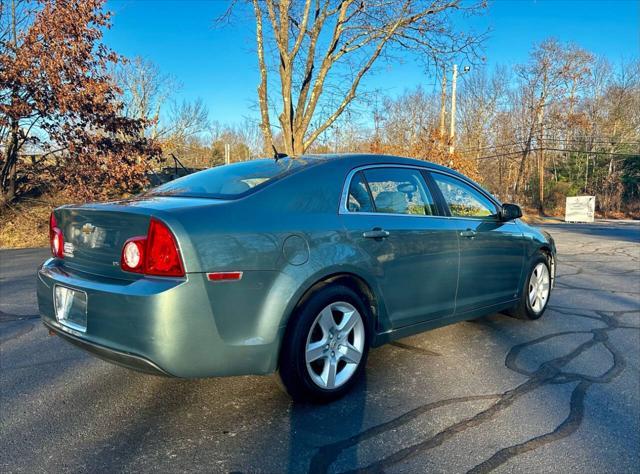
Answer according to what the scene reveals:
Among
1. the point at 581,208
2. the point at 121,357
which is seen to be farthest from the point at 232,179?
the point at 581,208

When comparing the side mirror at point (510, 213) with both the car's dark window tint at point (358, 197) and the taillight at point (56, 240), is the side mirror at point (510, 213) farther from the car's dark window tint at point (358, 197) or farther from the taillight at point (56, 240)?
the taillight at point (56, 240)

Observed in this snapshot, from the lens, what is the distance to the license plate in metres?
2.69

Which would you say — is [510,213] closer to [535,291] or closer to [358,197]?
[535,291]

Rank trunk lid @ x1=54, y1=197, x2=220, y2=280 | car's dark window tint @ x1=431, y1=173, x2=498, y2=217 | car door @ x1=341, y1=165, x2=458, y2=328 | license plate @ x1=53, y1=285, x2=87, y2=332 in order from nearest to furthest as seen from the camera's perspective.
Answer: trunk lid @ x1=54, y1=197, x2=220, y2=280
license plate @ x1=53, y1=285, x2=87, y2=332
car door @ x1=341, y1=165, x2=458, y2=328
car's dark window tint @ x1=431, y1=173, x2=498, y2=217

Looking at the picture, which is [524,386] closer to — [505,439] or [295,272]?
[505,439]

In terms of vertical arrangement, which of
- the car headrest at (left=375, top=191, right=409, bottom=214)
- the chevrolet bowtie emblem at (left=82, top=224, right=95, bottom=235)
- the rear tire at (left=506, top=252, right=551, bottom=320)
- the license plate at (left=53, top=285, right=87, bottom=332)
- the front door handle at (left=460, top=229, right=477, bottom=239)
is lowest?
the rear tire at (left=506, top=252, right=551, bottom=320)

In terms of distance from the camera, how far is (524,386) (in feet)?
10.7

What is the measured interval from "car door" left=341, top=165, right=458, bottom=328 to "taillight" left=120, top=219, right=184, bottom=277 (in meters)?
1.14

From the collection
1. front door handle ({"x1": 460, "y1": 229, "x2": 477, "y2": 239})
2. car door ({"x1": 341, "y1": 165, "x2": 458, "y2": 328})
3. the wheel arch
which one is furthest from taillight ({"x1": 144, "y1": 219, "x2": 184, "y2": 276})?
front door handle ({"x1": 460, "y1": 229, "x2": 477, "y2": 239})

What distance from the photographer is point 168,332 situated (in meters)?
2.38

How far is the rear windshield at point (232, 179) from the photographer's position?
305cm

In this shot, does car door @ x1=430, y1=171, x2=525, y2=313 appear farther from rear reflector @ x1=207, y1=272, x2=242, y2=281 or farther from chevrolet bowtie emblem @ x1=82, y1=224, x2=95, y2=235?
chevrolet bowtie emblem @ x1=82, y1=224, x2=95, y2=235

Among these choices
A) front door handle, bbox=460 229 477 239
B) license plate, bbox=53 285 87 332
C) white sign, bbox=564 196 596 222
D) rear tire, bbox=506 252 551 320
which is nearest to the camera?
license plate, bbox=53 285 87 332

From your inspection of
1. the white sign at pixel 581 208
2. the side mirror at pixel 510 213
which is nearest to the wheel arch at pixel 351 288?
the side mirror at pixel 510 213
